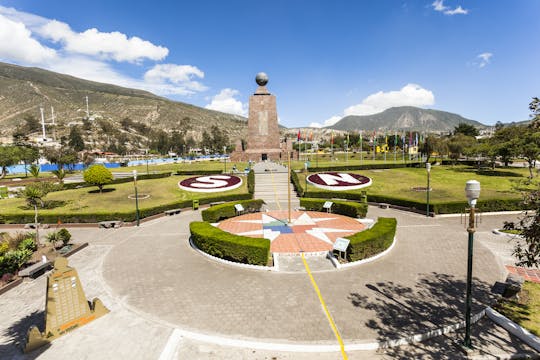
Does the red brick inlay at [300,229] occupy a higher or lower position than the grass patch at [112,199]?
lower

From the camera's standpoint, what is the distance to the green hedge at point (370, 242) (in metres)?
15.7

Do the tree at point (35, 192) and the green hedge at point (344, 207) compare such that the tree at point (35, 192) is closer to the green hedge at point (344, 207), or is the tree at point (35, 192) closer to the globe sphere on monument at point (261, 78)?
the green hedge at point (344, 207)

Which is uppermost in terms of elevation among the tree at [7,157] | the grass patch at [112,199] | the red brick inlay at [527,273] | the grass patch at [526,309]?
the tree at [7,157]

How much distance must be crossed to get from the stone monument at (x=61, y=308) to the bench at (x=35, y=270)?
247 inches

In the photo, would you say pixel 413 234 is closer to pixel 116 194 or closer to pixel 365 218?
pixel 365 218

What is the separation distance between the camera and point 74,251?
60.5ft

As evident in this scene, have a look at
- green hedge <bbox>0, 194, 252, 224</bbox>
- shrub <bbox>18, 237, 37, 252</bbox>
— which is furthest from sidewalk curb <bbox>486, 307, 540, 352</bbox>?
green hedge <bbox>0, 194, 252, 224</bbox>

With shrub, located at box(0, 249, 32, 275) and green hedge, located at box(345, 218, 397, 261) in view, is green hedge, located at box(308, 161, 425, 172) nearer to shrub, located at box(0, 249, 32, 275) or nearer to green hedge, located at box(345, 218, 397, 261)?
green hedge, located at box(345, 218, 397, 261)

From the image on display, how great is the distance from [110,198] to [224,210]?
714 inches

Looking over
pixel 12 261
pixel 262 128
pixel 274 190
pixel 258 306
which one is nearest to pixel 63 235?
pixel 12 261

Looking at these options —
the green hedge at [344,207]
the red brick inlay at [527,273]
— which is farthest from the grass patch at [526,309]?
the green hedge at [344,207]

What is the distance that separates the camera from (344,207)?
2614 centimetres

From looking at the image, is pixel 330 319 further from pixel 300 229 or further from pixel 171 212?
pixel 171 212

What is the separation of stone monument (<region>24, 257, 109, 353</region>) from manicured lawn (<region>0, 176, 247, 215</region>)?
62.2 feet
